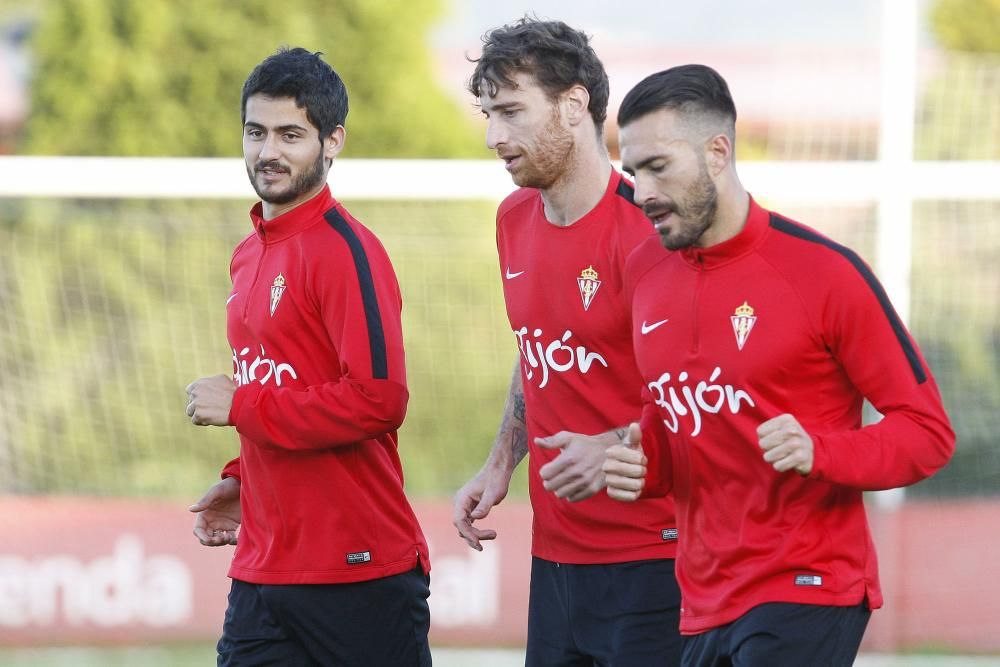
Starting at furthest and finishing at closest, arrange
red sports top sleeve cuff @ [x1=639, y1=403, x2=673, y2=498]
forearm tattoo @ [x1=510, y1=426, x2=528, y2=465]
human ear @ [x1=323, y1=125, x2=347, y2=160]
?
forearm tattoo @ [x1=510, y1=426, x2=528, y2=465] < human ear @ [x1=323, y1=125, x2=347, y2=160] < red sports top sleeve cuff @ [x1=639, y1=403, x2=673, y2=498]

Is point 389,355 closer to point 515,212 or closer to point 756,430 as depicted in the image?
point 515,212

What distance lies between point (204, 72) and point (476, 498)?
813 cm

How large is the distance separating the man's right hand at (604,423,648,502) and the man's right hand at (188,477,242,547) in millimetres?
1423

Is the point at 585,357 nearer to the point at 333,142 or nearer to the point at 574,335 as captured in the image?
the point at 574,335

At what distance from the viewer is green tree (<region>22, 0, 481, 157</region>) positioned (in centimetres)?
1138

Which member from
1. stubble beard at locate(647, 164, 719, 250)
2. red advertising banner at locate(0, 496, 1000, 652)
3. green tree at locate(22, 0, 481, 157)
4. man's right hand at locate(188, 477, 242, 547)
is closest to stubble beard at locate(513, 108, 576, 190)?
stubble beard at locate(647, 164, 719, 250)

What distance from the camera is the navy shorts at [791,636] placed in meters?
3.12

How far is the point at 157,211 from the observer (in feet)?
33.2

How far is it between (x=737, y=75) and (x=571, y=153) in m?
8.22

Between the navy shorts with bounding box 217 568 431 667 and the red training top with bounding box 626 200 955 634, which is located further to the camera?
the navy shorts with bounding box 217 568 431 667

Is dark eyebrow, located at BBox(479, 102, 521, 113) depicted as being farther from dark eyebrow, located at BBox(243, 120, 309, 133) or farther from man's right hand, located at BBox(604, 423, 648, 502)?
man's right hand, located at BBox(604, 423, 648, 502)

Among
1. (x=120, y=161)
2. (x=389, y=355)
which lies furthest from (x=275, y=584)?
(x=120, y=161)

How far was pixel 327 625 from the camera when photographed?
391cm

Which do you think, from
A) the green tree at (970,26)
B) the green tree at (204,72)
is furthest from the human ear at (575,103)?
the green tree at (970,26)
